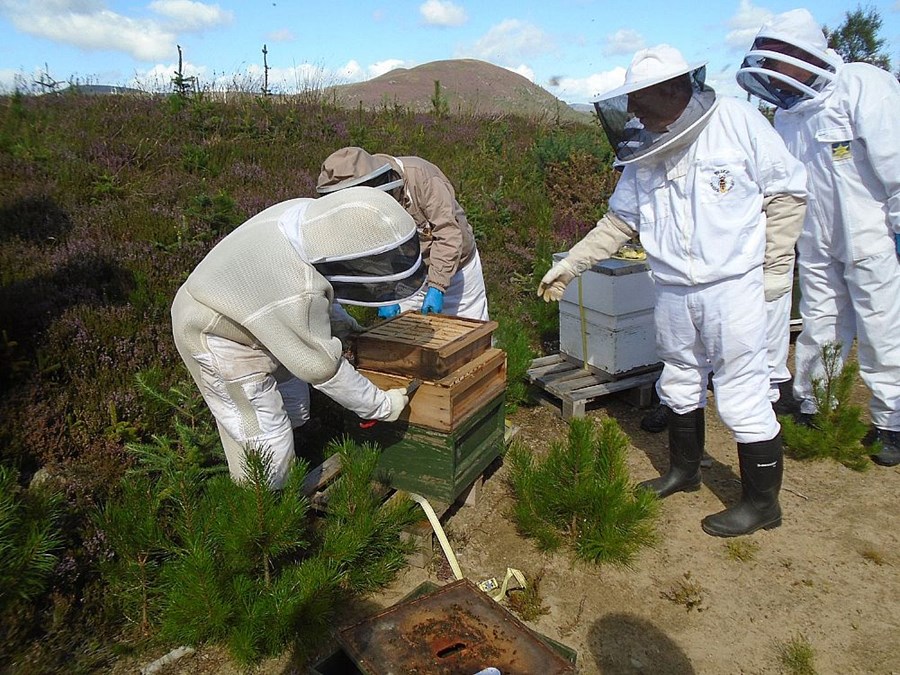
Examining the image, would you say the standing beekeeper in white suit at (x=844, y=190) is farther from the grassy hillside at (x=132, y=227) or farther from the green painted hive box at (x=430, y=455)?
the green painted hive box at (x=430, y=455)

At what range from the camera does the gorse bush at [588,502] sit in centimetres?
313

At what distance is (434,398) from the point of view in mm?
2982

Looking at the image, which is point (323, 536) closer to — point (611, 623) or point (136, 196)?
point (611, 623)

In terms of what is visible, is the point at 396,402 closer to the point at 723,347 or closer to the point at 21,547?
the point at 21,547

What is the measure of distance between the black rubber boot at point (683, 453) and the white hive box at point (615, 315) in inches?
41.2

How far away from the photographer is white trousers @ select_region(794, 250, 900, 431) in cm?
397

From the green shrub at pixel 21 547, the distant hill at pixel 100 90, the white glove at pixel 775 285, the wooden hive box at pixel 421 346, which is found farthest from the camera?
the distant hill at pixel 100 90

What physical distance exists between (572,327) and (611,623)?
256 cm

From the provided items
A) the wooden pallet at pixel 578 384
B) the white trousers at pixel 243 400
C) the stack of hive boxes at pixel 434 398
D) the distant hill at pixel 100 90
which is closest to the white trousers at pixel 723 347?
the stack of hive boxes at pixel 434 398

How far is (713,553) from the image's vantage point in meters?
3.29

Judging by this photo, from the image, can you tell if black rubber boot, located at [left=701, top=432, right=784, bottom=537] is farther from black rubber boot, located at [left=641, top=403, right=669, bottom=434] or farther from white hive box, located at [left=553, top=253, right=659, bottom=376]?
A: white hive box, located at [left=553, top=253, right=659, bottom=376]

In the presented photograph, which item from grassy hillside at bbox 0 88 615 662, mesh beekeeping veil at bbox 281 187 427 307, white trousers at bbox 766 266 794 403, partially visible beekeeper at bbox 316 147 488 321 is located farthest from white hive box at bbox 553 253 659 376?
mesh beekeeping veil at bbox 281 187 427 307

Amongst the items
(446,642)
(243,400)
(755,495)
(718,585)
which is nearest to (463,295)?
(243,400)

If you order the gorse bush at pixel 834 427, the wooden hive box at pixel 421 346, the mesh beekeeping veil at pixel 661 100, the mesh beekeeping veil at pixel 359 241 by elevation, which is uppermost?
the mesh beekeeping veil at pixel 661 100
